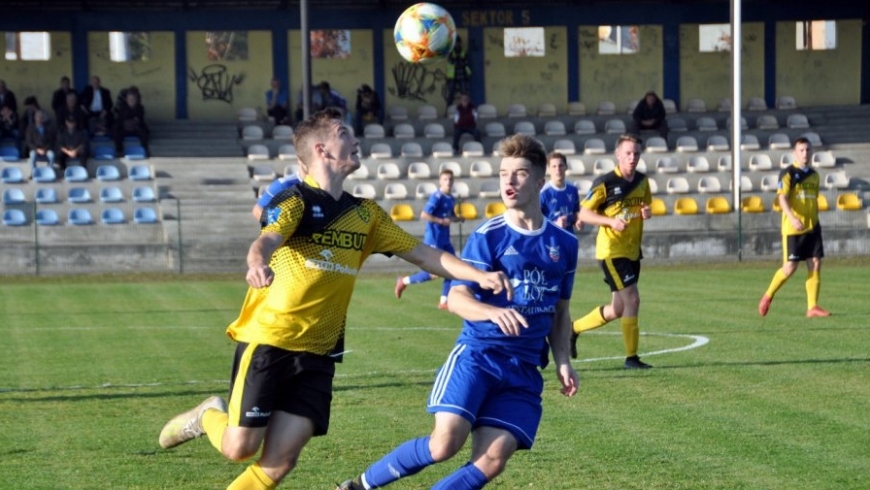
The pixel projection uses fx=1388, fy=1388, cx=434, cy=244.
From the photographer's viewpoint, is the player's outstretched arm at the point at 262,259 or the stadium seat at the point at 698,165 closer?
the player's outstretched arm at the point at 262,259

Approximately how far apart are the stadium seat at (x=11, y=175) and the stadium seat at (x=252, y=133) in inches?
239

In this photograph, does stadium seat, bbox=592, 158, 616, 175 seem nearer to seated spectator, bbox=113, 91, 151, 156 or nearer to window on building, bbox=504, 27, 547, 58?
window on building, bbox=504, 27, 547, 58

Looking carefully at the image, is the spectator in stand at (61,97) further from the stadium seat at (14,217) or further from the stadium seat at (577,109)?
the stadium seat at (577,109)

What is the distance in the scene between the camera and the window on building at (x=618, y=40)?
1569 inches

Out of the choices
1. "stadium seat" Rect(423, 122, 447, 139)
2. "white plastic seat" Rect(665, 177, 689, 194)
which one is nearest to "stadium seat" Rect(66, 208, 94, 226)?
"stadium seat" Rect(423, 122, 447, 139)

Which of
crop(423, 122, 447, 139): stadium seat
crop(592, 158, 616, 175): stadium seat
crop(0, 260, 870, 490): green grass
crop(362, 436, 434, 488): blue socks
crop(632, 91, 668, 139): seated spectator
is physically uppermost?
crop(632, 91, 668, 139): seated spectator

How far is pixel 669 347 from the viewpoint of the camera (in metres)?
14.1

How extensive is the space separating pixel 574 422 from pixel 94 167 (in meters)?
25.2

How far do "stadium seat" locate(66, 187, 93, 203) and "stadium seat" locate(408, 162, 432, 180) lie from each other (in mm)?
7475

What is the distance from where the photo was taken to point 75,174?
1259 inches

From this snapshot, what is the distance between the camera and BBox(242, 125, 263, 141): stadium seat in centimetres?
3562

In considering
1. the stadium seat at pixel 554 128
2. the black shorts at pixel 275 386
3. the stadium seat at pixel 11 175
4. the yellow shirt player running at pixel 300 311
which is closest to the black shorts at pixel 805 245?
the yellow shirt player running at pixel 300 311

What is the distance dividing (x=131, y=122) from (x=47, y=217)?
4431mm

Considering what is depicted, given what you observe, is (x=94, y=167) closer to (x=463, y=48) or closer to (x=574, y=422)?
(x=463, y=48)
